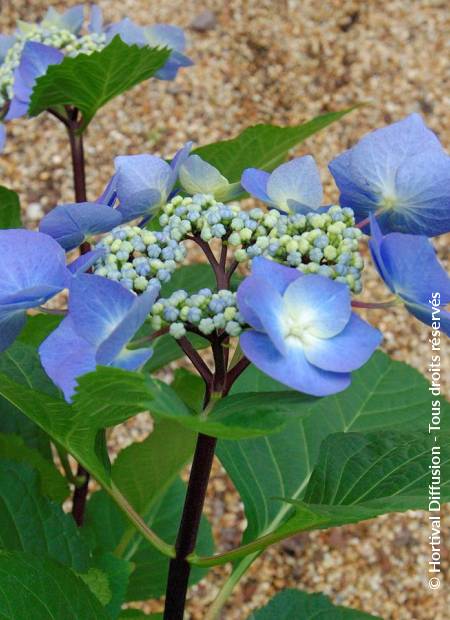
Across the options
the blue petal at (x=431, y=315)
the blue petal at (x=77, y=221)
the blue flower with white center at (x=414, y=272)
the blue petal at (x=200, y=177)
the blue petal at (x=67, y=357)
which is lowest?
the blue petal at (x=67, y=357)

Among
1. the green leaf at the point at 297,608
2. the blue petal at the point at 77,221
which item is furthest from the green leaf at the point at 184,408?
the green leaf at the point at 297,608

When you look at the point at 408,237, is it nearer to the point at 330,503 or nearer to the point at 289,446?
the point at 330,503

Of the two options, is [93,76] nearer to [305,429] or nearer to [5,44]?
[5,44]

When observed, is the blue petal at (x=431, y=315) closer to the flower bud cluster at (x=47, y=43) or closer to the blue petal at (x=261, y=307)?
the blue petal at (x=261, y=307)

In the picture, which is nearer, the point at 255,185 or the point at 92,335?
the point at 92,335

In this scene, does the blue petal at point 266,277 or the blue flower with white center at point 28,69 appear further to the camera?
the blue flower with white center at point 28,69

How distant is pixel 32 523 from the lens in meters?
0.79

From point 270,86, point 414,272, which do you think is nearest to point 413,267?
point 414,272

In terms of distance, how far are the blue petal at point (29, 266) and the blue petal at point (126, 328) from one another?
72mm

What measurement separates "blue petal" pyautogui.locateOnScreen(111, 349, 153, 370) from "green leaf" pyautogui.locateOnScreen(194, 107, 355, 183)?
0.46 m

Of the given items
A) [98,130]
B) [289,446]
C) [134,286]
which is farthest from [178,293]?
[98,130]

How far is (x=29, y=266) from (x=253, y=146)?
47cm

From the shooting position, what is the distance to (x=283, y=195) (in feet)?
1.92

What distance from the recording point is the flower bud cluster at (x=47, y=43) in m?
0.98
